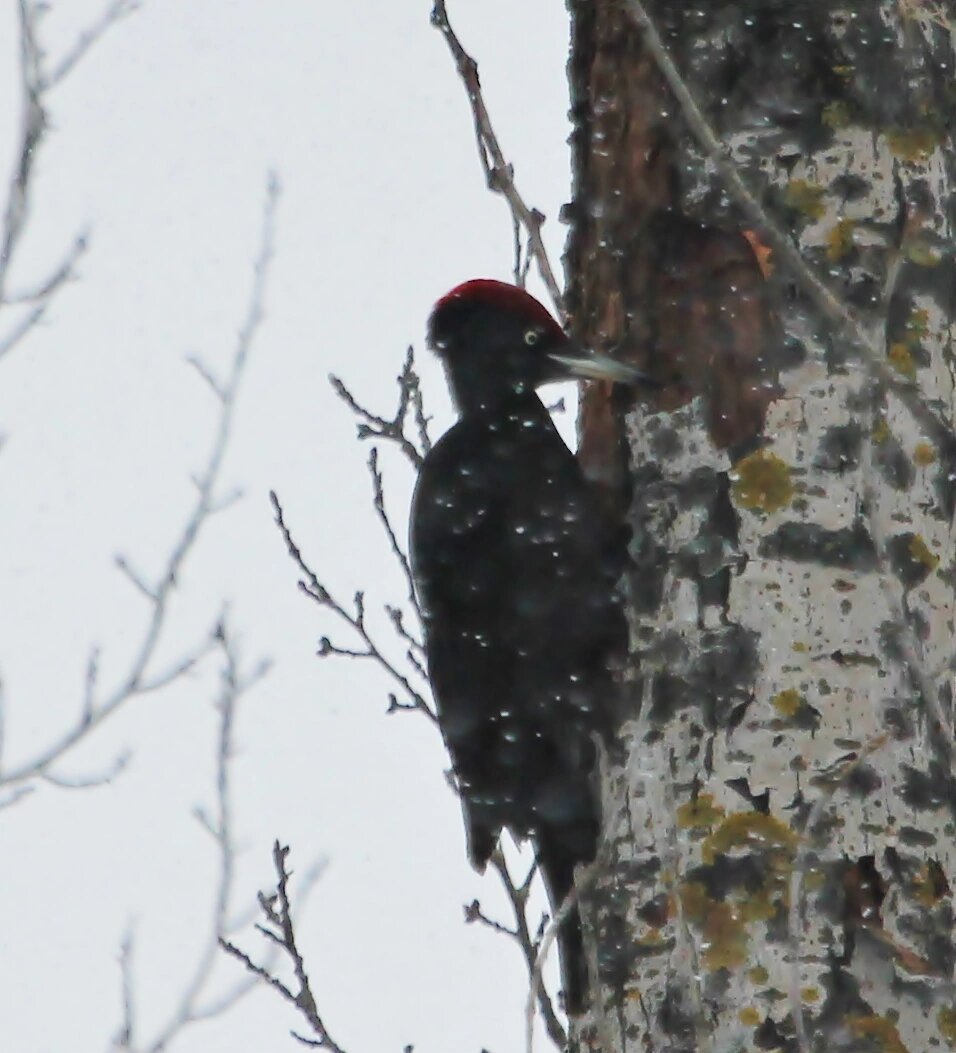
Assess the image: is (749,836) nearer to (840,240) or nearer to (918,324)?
(918,324)

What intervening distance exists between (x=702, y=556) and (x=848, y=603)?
265mm

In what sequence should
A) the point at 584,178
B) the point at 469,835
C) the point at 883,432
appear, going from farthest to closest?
the point at 469,835, the point at 584,178, the point at 883,432

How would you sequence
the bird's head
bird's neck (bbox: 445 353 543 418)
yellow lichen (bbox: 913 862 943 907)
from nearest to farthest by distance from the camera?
yellow lichen (bbox: 913 862 943 907), the bird's head, bird's neck (bbox: 445 353 543 418)

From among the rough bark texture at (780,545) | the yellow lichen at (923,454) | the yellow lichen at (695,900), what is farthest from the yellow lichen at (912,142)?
the yellow lichen at (695,900)

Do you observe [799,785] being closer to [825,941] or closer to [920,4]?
[825,941]

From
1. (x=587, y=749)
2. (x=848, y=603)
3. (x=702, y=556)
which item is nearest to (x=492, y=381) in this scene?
(x=587, y=749)

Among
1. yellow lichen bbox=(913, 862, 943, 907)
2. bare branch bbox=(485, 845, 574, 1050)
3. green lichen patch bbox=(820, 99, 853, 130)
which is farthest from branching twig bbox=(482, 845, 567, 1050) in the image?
green lichen patch bbox=(820, 99, 853, 130)

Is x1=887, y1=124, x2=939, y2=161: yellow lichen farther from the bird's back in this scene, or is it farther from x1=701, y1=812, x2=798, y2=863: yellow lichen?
x1=701, y1=812, x2=798, y2=863: yellow lichen

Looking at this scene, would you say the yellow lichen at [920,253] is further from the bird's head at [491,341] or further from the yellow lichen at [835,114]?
the bird's head at [491,341]

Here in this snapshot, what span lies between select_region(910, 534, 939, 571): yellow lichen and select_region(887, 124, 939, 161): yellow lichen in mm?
653

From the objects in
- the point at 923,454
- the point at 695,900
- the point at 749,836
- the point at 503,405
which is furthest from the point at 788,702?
the point at 503,405

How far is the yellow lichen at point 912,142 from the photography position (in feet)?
8.67

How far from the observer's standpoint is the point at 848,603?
2.43 m

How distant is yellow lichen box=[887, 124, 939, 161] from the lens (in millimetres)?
2643
